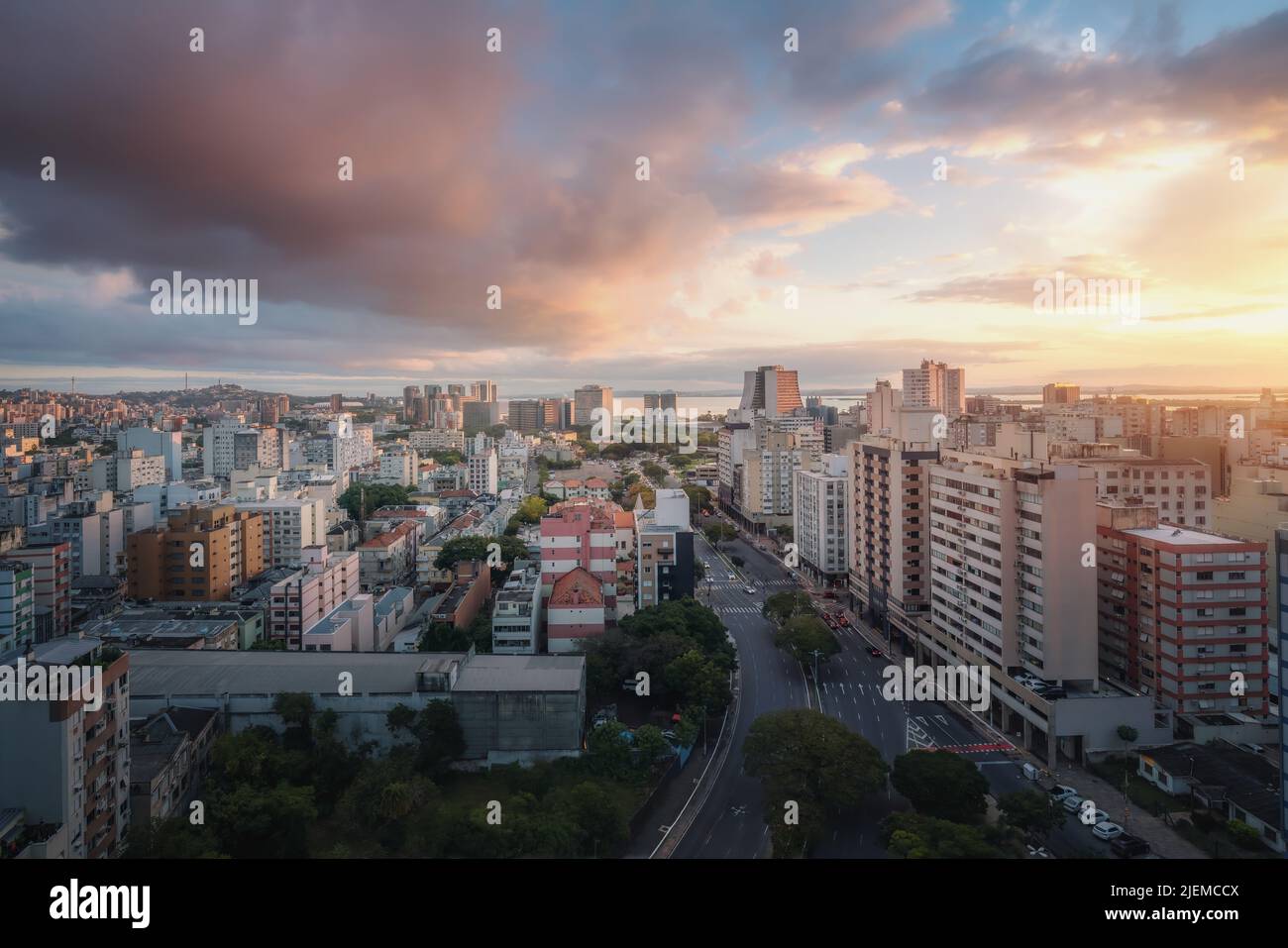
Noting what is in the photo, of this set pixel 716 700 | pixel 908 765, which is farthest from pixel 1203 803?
pixel 716 700

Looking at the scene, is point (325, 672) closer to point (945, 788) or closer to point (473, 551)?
point (945, 788)

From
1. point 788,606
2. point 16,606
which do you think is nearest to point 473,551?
point 788,606

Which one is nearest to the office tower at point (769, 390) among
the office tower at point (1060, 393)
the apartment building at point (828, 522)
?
the office tower at point (1060, 393)

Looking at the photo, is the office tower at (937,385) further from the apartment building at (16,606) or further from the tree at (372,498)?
the apartment building at (16,606)

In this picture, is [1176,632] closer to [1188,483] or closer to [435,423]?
[1188,483]

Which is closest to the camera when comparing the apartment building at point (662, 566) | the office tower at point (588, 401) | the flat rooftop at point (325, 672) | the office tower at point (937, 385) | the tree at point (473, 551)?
the flat rooftop at point (325, 672)
